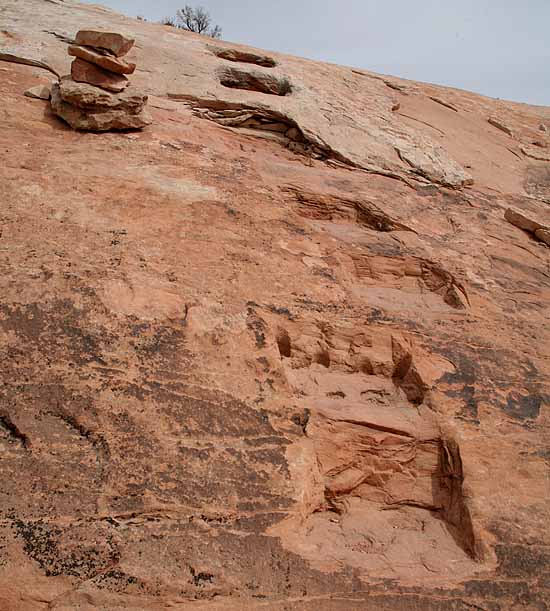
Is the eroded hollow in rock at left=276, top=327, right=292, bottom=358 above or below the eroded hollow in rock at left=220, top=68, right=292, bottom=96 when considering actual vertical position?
below

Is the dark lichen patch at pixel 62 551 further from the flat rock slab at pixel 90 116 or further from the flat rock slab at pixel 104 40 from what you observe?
the flat rock slab at pixel 104 40

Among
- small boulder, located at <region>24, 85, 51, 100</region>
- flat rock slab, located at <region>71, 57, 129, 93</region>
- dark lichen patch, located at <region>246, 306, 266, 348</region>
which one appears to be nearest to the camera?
dark lichen patch, located at <region>246, 306, 266, 348</region>

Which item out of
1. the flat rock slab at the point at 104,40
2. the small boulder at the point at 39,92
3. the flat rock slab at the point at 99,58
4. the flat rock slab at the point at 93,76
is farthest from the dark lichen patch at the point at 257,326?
the small boulder at the point at 39,92

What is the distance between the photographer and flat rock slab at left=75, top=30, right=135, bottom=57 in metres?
4.84

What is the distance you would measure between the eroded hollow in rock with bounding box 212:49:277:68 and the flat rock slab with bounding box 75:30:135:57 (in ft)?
8.09

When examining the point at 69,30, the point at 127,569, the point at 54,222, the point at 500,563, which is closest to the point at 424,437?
the point at 500,563

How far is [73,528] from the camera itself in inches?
102

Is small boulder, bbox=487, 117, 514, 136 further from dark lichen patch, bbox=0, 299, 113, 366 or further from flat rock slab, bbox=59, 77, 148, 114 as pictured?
dark lichen patch, bbox=0, 299, 113, 366

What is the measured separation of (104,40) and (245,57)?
2.87 meters

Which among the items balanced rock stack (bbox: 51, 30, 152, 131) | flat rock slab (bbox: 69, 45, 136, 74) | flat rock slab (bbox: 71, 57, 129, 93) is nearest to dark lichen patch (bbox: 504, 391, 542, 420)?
balanced rock stack (bbox: 51, 30, 152, 131)

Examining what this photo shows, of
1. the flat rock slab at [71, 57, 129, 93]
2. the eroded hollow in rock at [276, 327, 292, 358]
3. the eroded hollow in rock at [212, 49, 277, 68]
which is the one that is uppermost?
the eroded hollow in rock at [212, 49, 277, 68]

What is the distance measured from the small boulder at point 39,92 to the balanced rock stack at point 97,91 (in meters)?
0.18

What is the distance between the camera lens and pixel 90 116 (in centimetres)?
481

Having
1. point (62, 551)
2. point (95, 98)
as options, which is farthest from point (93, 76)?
point (62, 551)
